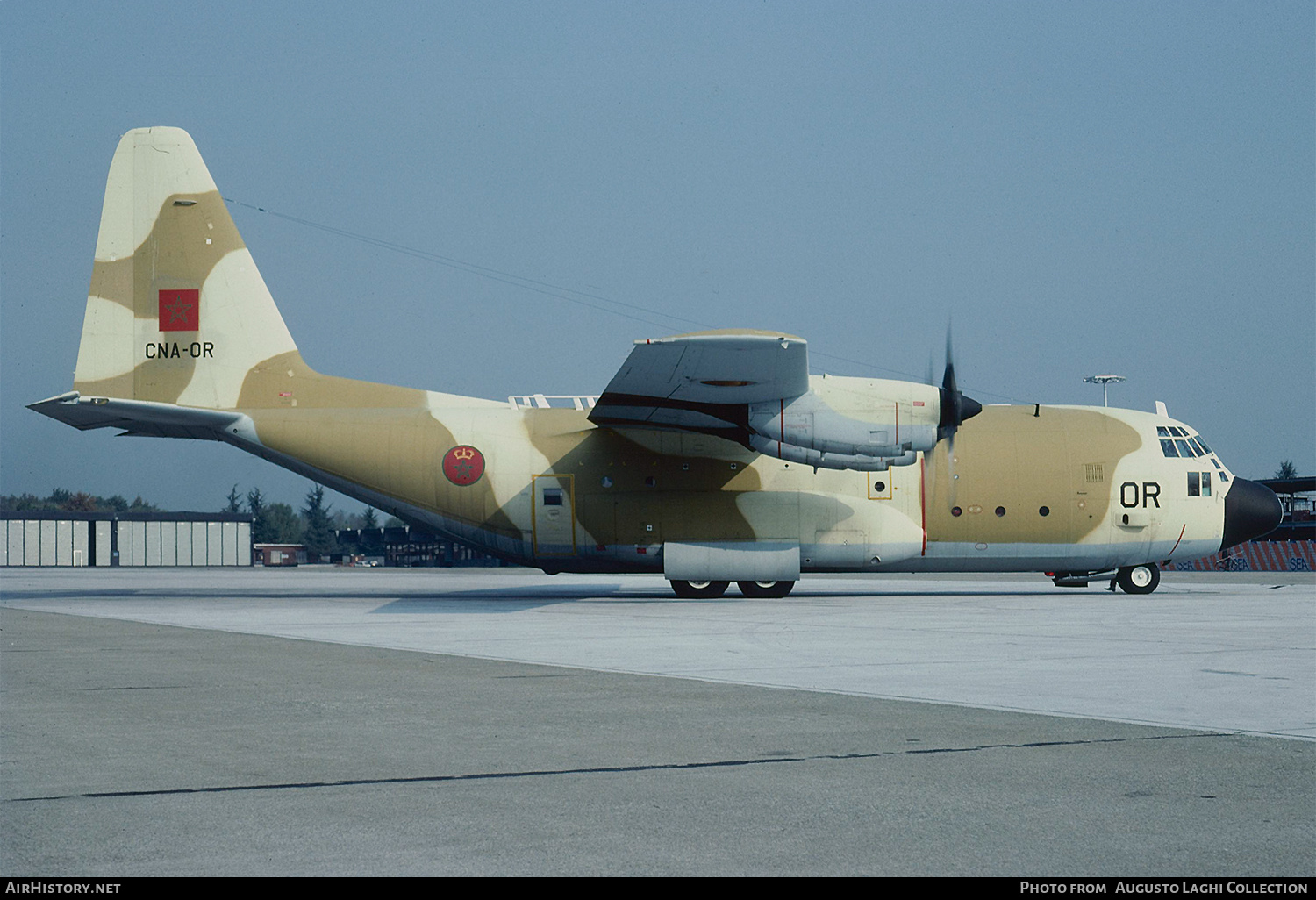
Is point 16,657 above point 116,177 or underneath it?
underneath

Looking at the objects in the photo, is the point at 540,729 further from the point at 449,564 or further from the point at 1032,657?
the point at 449,564

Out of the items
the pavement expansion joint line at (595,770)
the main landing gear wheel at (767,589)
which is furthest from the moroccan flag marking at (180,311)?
the pavement expansion joint line at (595,770)

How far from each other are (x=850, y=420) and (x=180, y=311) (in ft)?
54.4

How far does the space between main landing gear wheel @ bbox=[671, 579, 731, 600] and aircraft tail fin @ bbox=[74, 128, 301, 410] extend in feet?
35.8

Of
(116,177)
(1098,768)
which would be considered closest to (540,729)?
(1098,768)

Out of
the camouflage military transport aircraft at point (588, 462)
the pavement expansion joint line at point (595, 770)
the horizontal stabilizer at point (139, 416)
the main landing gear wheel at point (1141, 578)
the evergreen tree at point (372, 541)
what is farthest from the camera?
the evergreen tree at point (372, 541)

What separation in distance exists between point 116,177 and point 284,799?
26.4m

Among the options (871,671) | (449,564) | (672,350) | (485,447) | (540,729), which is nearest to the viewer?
(540,729)

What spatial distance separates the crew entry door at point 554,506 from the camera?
91.5 feet

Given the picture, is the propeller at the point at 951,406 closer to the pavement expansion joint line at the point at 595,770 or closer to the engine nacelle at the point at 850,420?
the engine nacelle at the point at 850,420

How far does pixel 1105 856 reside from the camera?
5.29 m

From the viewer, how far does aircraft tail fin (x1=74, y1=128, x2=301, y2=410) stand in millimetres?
→ 28406

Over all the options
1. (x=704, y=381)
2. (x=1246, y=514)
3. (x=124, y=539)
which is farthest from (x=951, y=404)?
(x=124, y=539)

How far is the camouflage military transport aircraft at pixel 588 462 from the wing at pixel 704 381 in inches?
10.2
